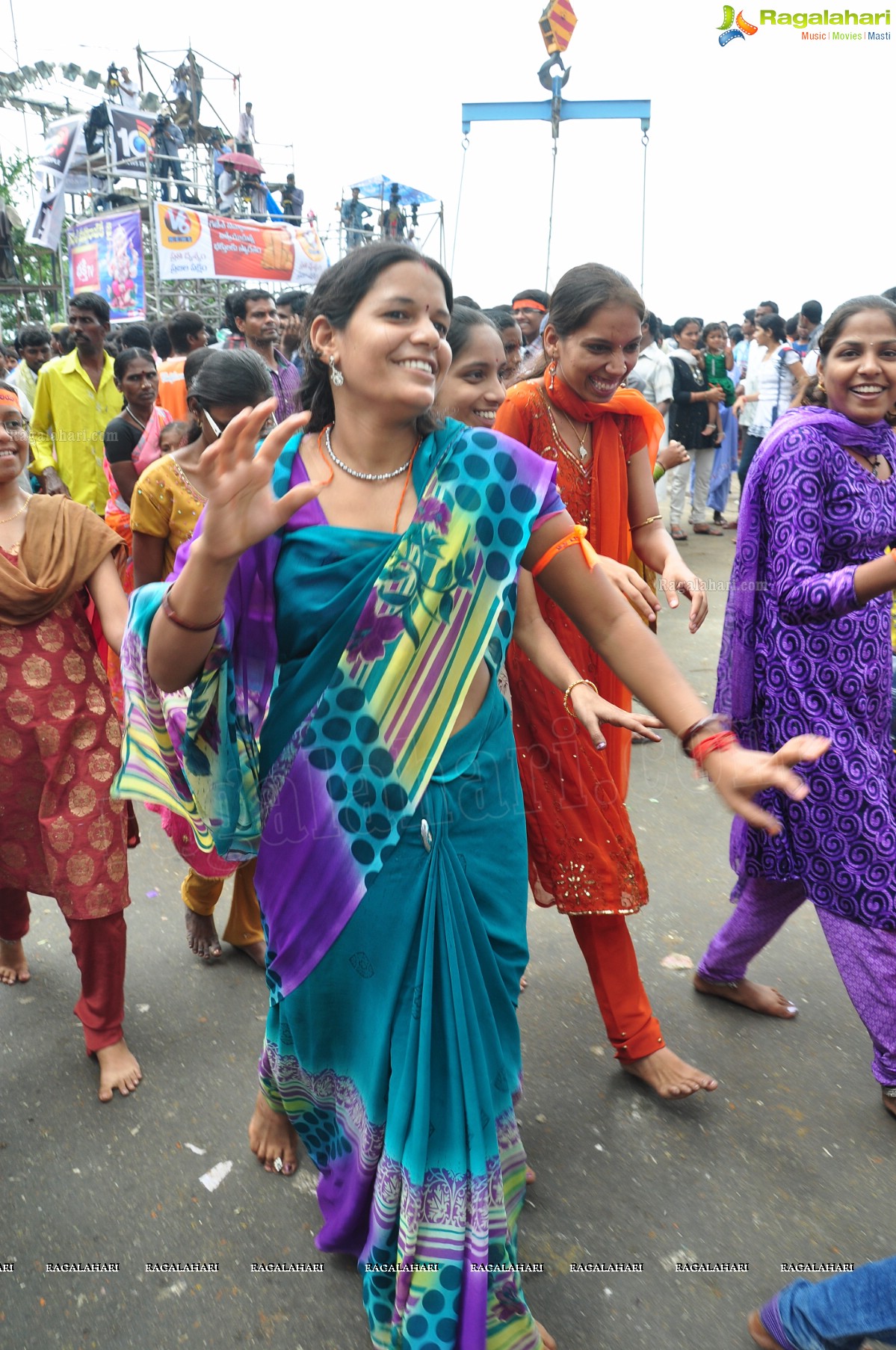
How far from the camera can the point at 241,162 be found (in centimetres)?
1864

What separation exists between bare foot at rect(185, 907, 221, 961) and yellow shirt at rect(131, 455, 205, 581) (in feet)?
3.92

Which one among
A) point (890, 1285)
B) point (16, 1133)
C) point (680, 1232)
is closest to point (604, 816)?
point (680, 1232)

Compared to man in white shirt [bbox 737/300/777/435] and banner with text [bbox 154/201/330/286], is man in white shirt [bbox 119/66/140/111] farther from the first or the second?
man in white shirt [bbox 737/300/777/435]

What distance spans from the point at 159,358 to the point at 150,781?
6796mm

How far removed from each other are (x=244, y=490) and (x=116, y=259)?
1474 cm

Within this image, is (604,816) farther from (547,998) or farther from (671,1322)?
(671,1322)

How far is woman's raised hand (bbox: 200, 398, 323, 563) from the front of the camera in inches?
51.4

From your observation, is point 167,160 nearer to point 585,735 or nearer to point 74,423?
point 74,423

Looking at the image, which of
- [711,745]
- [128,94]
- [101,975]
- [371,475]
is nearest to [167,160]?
[128,94]

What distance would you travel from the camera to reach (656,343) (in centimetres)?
823

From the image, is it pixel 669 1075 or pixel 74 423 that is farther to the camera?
pixel 74 423

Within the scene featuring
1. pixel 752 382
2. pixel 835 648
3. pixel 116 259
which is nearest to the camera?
pixel 835 648

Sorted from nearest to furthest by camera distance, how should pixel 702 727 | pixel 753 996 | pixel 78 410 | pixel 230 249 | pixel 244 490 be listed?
pixel 244 490 → pixel 702 727 → pixel 753 996 → pixel 78 410 → pixel 230 249

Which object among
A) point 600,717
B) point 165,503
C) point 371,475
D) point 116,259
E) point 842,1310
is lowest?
point 842,1310
